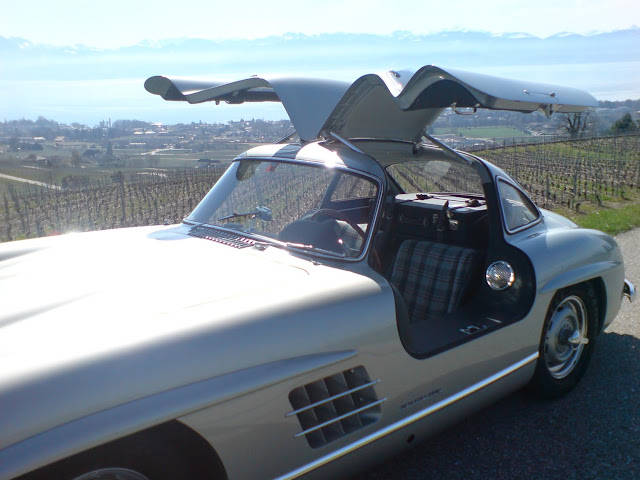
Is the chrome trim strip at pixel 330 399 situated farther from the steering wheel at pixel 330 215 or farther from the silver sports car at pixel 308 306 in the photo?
the steering wheel at pixel 330 215

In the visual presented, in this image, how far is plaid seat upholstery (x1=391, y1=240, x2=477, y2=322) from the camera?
142 inches

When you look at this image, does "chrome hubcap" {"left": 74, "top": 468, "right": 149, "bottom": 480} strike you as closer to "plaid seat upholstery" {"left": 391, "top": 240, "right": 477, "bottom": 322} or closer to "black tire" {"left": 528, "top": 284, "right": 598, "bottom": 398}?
"plaid seat upholstery" {"left": 391, "top": 240, "right": 477, "bottom": 322}

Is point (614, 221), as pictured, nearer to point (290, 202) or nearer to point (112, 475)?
point (290, 202)

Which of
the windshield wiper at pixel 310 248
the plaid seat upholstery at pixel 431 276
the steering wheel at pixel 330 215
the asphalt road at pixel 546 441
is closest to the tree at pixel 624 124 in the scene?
the asphalt road at pixel 546 441

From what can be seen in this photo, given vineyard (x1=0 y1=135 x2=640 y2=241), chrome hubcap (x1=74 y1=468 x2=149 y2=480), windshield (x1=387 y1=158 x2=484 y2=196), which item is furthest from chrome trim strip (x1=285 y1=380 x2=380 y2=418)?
vineyard (x1=0 y1=135 x2=640 y2=241)

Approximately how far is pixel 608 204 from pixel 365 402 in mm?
13929

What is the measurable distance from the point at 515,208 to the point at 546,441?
1559mm

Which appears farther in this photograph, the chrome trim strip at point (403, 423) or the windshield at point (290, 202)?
the windshield at point (290, 202)

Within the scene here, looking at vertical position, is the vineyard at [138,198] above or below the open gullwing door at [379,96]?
below

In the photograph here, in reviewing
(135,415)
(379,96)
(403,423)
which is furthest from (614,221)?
(135,415)

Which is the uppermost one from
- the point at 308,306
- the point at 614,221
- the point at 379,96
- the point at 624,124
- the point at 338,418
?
the point at 379,96

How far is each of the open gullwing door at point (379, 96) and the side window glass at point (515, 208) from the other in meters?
0.61

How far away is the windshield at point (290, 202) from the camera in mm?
3230

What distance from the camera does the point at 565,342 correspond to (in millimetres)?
3756
